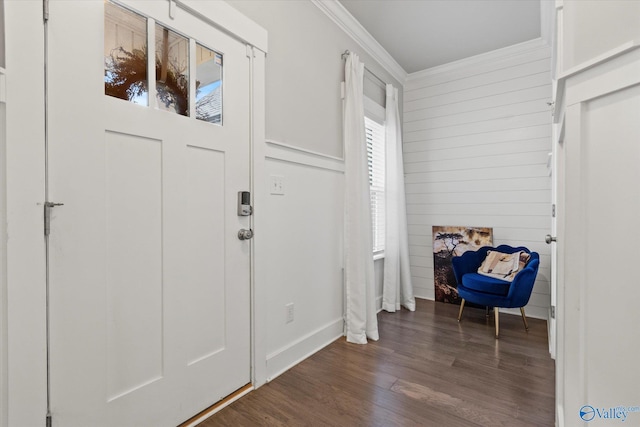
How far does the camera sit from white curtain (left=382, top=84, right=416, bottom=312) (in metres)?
3.30

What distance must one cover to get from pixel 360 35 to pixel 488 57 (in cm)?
152

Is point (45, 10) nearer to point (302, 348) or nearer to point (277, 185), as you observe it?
point (277, 185)

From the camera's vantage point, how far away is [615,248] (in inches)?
33.2

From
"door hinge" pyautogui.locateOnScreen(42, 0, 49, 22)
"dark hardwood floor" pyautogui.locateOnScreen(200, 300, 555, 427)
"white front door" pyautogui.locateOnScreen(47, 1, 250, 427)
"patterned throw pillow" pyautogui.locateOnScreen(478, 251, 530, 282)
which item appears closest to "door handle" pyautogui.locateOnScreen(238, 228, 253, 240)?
"white front door" pyautogui.locateOnScreen(47, 1, 250, 427)

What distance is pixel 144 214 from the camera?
138 centimetres

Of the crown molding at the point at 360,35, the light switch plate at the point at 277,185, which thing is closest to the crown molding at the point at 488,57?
the crown molding at the point at 360,35

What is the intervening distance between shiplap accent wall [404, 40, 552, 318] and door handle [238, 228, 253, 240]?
2.61 m

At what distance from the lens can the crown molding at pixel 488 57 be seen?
3113 mm

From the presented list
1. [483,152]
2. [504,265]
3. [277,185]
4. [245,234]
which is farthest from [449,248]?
[245,234]

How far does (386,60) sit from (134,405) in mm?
3590

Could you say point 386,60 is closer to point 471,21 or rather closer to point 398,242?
point 471,21

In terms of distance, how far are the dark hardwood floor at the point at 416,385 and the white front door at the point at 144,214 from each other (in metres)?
0.35

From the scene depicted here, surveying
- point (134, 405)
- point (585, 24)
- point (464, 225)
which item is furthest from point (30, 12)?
point (464, 225)

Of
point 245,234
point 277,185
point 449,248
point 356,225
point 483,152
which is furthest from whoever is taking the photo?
point 449,248
